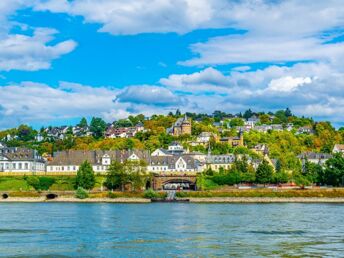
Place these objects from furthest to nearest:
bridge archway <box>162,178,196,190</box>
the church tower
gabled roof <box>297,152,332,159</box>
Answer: the church tower
gabled roof <box>297,152,332,159</box>
bridge archway <box>162,178,196,190</box>

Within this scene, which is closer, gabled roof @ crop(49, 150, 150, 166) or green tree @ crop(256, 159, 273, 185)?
green tree @ crop(256, 159, 273, 185)

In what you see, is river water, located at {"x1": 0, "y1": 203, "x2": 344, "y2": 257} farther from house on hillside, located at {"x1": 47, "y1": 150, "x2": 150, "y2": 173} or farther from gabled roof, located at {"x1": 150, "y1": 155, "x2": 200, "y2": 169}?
gabled roof, located at {"x1": 150, "y1": 155, "x2": 200, "y2": 169}

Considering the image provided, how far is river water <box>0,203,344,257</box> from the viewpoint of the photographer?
1447 inches

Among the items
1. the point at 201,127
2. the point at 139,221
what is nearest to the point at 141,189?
the point at 139,221

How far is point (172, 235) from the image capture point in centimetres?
4469

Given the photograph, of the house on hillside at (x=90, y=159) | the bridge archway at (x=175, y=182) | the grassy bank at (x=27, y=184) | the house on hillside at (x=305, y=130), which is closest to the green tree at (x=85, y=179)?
the grassy bank at (x=27, y=184)

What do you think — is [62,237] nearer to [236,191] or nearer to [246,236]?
[246,236]

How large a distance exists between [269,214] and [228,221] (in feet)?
35.6

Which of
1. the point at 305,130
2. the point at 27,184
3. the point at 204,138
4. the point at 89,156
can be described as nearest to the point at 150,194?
the point at 27,184

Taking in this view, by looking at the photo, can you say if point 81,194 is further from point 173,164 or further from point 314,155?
point 314,155

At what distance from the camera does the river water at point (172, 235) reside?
1447 inches

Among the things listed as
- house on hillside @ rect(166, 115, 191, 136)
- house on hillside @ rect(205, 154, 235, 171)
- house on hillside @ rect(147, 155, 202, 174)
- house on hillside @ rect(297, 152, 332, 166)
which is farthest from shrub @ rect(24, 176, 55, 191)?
house on hillside @ rect(166, 115, 191, 136)

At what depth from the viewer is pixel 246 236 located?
44156mm

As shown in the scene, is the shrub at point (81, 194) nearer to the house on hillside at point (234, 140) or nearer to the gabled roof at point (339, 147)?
the house on hillside at point (234, 140)
